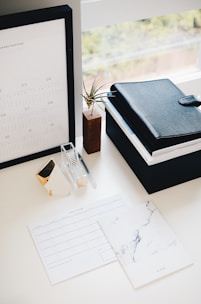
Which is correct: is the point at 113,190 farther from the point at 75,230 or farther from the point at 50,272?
the point at 50,272

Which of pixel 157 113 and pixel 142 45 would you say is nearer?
pixel 157 113

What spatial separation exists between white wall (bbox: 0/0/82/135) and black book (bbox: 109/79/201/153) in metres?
0.11

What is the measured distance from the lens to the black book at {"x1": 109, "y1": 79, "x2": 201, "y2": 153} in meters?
1.11

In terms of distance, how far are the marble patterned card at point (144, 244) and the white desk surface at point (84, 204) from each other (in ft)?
0.06

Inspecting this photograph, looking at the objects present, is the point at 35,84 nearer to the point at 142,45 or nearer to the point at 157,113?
the point at 157,113

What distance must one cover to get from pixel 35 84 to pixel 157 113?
32 centimetres

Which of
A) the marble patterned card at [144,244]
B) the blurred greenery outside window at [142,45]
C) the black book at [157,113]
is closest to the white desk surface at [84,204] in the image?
the marble patterned card at [144,244]

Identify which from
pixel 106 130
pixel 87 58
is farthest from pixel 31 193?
pixel 87 58

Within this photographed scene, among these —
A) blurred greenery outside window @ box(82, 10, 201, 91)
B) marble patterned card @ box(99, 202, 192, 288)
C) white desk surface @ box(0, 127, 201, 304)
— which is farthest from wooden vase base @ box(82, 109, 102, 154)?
blurred greenery outside window @ box(82, 10, 201, 91)

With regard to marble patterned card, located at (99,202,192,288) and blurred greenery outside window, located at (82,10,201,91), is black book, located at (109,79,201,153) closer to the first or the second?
marble patterned card, located at (99,202,192,288)

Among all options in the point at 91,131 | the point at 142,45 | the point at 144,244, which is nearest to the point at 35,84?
the point at 91,131

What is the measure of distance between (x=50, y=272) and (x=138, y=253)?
0.21 meters

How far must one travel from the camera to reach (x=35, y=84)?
3.75ft

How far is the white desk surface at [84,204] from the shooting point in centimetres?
98
